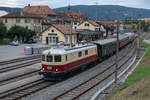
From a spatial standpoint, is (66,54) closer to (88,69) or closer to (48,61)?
(48,61)

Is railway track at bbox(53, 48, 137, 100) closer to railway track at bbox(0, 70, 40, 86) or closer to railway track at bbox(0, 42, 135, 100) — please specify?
railway track at bbox(0, 42, 135, 100)

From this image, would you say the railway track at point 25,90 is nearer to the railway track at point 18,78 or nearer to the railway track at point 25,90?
the railway track at point 25,90

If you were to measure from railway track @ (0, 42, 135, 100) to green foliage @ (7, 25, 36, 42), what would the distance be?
40433 millimetres

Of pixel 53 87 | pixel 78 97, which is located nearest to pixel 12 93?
pixel 53 87

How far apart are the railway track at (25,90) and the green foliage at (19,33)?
4043 cm

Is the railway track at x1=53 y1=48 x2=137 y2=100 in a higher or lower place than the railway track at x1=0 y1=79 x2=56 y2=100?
lower

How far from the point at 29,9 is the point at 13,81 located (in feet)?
244

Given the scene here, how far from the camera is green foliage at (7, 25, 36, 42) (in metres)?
57.6

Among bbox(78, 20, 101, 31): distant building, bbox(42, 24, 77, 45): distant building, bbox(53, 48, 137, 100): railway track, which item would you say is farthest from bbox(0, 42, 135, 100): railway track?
bbox(78, 20, 101, 31): distant building

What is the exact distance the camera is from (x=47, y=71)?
757 inches

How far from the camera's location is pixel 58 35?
53.7m

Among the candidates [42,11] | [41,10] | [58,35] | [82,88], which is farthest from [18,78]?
[41,10]

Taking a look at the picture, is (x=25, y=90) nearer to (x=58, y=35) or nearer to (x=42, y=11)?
(x=58, y=35)

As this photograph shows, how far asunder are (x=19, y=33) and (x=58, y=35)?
37.8ft
